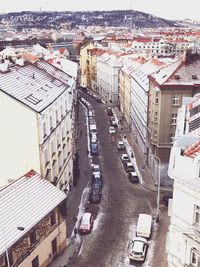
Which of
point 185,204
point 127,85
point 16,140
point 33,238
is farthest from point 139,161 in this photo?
point 185,204

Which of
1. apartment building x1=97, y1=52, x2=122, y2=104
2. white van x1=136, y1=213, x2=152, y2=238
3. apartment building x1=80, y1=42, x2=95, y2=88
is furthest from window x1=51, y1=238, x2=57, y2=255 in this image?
apartment building x1=80, y1=42, x2=95, y2=88

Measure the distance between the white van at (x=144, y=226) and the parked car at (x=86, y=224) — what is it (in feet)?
21.7

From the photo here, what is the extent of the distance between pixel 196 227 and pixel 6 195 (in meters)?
21.9

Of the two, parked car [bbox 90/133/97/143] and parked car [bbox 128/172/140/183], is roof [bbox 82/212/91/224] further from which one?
parked car [bbox 90/133/97/143]

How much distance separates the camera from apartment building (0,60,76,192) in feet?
162

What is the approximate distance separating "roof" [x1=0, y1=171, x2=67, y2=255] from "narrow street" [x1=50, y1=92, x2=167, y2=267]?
772cm

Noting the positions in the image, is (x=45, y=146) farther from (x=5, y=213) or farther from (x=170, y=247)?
(x=170, y=247)

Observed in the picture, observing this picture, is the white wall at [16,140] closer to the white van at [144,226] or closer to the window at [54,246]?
the window at [54,246]

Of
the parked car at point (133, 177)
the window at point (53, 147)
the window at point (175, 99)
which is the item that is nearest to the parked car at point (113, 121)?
the parked car at point (133, 177)

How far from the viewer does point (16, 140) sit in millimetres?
50656

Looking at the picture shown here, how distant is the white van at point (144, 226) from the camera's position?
5312 cm

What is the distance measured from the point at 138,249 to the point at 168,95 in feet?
94.3

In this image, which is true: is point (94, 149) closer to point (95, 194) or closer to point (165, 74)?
point (95, 194)

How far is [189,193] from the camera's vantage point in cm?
3344
